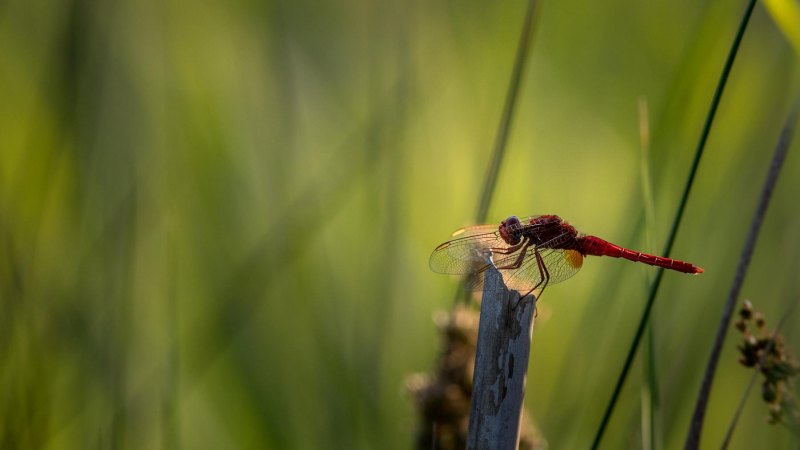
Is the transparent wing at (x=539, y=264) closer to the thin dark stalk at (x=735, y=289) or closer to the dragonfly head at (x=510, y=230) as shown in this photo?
the dragonfly head at (x=510, y=230)

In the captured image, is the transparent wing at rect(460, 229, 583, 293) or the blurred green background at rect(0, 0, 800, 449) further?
the blurred green background at rect(0, 0, 800, 449)

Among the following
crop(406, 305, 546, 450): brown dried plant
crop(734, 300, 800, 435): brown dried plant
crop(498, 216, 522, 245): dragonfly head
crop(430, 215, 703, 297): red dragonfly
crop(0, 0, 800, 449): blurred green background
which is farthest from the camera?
crop(0, 0, 800, 449): blurred green background

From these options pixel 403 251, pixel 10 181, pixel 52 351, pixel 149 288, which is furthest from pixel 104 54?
pixel 403 251

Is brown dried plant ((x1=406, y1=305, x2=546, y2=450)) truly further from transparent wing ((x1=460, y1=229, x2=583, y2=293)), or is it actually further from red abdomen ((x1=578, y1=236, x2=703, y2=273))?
red abdomen ((x1=578, y1=236, x2=703, y2=273))

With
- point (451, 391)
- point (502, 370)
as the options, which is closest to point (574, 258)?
point (451, 391)

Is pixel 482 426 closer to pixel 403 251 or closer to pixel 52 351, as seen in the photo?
pixel 52 351

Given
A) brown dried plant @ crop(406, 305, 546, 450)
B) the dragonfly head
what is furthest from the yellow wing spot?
brown dried plant @ crop(406, 305, 546, 450)
